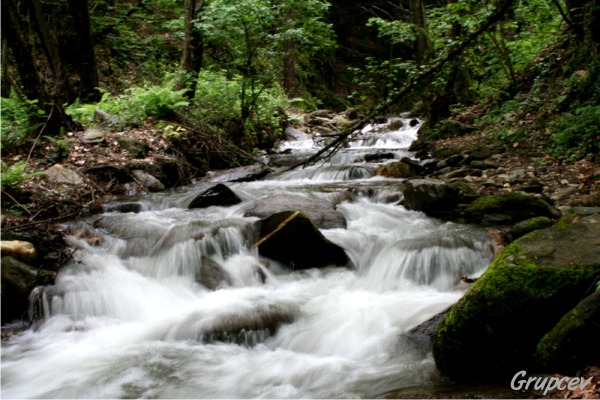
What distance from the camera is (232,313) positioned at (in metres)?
4.90

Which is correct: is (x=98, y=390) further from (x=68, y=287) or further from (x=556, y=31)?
(x=556, y=31)

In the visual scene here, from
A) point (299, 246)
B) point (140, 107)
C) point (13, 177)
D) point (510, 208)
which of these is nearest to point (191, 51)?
point (140, 107)

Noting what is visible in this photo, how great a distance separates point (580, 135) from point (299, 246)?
18.4ft

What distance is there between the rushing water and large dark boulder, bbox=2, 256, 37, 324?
0.17 meters

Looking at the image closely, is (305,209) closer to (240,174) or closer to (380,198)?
(380,198)

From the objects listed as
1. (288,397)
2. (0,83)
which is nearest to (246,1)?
(0,83)

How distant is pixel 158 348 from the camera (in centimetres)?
449

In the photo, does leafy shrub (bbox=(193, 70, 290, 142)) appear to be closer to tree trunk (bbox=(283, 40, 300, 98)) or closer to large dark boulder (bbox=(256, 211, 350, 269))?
tree trunk (bbox=(283, 40, 300, 98))

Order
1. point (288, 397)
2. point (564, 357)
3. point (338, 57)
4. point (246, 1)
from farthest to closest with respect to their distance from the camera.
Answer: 1. point (338, 57)
2. point (246, 1)
3. point (288, 397)
4. point (564, 357)

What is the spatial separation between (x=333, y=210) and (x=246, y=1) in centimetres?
651

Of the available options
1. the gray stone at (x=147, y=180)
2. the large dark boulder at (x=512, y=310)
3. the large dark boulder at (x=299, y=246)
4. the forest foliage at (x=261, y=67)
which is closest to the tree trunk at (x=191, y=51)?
the forest foliage at (x=261, y=67)

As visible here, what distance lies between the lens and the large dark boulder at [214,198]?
813cm

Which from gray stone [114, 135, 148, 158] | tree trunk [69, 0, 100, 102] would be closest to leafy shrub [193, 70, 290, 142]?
gray stone [114, 135, 148, 158]

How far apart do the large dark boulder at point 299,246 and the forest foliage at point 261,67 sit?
1.71m
